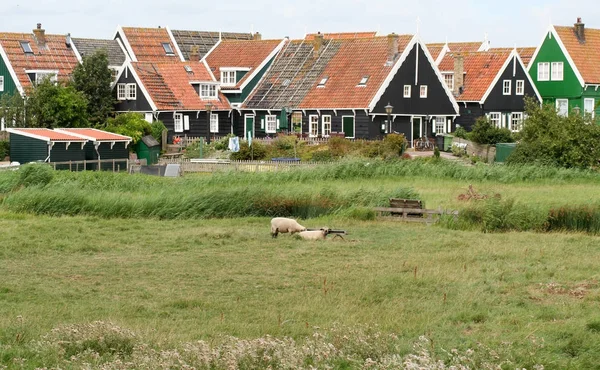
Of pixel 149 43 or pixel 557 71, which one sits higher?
pixel 149 43

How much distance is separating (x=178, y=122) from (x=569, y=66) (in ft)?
78.9

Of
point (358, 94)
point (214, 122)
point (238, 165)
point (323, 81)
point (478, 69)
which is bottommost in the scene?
point (238, 165)

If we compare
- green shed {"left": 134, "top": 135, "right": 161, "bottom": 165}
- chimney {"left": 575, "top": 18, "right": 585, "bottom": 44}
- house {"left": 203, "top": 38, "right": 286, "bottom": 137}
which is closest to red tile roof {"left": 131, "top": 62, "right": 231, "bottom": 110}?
house {"left": 203, "top": 38, "right": 286, "bottom": 137}

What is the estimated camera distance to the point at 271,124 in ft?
206

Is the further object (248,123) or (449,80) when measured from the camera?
(449,80)

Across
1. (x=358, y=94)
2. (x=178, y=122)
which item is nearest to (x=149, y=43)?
(x=178, y=122)

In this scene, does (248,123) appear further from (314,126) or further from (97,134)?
(97,134)

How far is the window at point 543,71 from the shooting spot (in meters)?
68.1

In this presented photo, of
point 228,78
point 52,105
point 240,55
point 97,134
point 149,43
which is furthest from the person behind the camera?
point 149,43

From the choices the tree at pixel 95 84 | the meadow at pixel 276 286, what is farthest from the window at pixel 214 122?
the meadow at pixel 276 286

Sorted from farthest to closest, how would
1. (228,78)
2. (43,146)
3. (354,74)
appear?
1. (228,78)
2. (354,74)
3. (43,146)

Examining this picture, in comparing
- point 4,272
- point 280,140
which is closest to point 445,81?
point 280,140

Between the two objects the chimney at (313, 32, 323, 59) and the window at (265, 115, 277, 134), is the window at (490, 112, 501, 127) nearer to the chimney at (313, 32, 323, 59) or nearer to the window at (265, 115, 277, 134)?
the chimney at (313, 32, 323, 59)

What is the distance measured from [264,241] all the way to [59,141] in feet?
82.4
